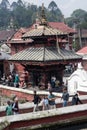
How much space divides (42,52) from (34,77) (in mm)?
1755

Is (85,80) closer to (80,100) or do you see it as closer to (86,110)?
(80,100)

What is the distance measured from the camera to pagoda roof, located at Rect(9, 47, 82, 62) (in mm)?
21481

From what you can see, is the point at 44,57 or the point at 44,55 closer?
the point at 44,57

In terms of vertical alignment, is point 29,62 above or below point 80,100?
above

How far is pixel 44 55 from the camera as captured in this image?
21.6 metres

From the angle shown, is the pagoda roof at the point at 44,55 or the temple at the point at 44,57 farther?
the temple at the point at 44,57

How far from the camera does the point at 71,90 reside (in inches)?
964

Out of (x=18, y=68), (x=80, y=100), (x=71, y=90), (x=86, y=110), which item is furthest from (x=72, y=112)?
(x=18, y=68)

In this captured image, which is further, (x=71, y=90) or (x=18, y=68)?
(x=18, y=68)

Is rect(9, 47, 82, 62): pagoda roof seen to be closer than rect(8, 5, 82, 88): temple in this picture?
Yes

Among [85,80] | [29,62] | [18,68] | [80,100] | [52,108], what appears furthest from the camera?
[18,68]

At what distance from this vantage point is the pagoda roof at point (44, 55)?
21.5 meters

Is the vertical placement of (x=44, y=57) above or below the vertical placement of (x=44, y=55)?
below

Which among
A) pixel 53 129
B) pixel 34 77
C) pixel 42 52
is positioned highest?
pixel 42 52
